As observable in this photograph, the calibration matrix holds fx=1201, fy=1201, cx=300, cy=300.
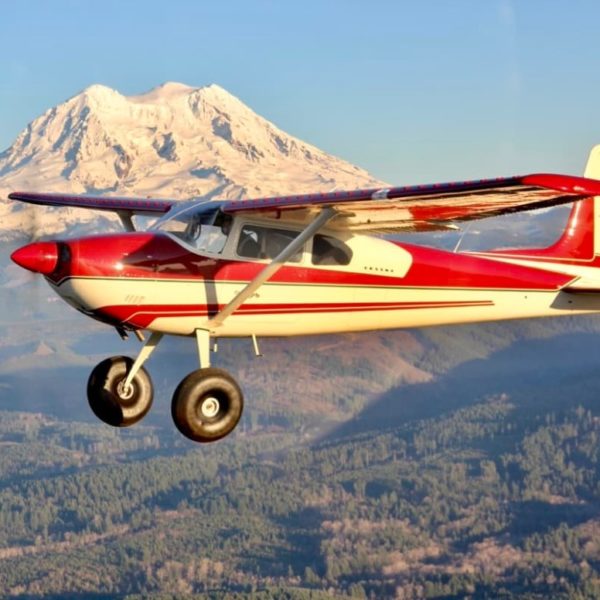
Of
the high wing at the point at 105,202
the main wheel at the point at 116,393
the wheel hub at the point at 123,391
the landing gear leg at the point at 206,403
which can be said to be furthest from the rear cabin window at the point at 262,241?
the high wing at the point at 105,202

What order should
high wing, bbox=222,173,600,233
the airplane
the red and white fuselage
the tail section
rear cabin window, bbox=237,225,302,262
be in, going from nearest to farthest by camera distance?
1. high wing, bbox=222,173,600,233
2. the airplane
3. the red and white fuselage
4. rear cabin window, bbox=237,225,302,262
5. the tail section

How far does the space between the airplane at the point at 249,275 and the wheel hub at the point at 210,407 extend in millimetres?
27

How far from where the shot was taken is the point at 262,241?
67.0ft

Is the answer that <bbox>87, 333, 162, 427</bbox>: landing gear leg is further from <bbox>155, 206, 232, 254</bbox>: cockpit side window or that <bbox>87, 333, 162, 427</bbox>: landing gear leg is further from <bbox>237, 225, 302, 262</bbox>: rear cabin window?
<bbox>237, 225, 302, 262</bbox>: rear cabin window

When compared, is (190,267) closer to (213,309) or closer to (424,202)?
(213,309)

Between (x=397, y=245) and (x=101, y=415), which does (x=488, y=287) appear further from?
(x=101, y=415)

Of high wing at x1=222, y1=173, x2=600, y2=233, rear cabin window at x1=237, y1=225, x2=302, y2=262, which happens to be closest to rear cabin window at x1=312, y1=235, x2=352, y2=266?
high wing at x1=222, y1=173, x2=600, y2=233

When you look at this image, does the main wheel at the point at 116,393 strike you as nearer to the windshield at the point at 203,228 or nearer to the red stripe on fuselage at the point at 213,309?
the red stripe on fuselage at the point at 213,309

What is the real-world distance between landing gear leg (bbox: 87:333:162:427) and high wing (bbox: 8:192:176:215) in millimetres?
4014

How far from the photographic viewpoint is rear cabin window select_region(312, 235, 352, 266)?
2098cm

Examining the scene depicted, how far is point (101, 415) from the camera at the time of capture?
21000mm

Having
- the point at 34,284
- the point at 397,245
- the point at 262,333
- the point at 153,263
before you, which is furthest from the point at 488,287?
the point at 34,284

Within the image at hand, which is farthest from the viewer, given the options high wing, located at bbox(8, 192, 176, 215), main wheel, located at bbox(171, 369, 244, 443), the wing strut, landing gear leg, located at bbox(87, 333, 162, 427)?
high wing, located at bbox(8, 192, 176, 215)

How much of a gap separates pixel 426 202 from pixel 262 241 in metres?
3.19
